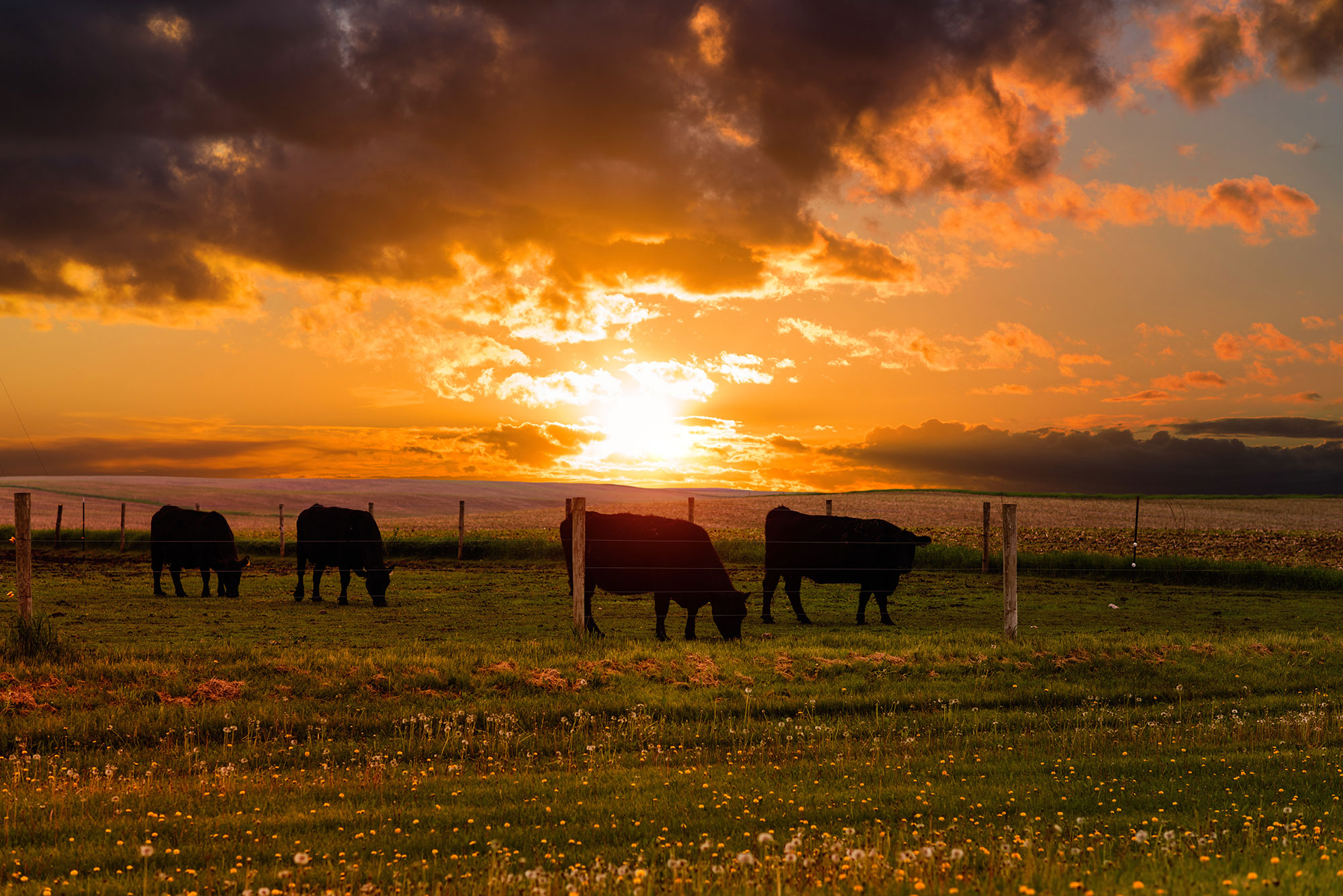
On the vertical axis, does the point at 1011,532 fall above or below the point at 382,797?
above

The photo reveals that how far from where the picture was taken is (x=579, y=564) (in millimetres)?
14664

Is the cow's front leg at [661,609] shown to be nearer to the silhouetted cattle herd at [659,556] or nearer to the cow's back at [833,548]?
the silhouetted cattle herd at [659,556]

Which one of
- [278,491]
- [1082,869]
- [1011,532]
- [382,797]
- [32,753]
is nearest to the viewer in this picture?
[1082,869]

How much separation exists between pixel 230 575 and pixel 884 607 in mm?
15814

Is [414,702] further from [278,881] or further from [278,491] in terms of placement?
[278,491]

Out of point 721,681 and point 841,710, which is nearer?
point 841,710

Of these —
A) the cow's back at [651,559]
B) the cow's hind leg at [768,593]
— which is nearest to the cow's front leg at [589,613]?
the cow's back at [651,559]

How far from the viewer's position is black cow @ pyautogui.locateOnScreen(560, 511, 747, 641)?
1686 cm

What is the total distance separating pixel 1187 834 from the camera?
6062 millimetres

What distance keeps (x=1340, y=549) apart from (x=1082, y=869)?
122ft

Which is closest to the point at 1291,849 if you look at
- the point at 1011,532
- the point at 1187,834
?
the point at 1187,834

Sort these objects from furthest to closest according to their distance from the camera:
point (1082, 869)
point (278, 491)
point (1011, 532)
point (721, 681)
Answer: point (278, 491)
point (1011, 532)
point (721, 681)
point (1082, 869)

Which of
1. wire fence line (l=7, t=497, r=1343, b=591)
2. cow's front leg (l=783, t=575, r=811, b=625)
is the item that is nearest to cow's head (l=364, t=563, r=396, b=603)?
wire fence line (l=7, t=497, r=1343, b=591)

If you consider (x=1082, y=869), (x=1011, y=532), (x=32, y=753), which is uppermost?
(x=1011, y=532)
